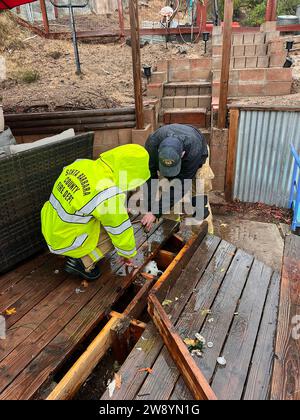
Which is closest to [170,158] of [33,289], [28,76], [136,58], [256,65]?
[33,289]

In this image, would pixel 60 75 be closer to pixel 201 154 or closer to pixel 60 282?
pixel 201 154

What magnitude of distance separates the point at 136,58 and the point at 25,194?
9.36ft

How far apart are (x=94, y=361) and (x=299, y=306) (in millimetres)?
1671

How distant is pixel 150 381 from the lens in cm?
224

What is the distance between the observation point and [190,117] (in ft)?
22.0

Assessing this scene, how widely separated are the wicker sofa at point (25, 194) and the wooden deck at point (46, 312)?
199 millimetres

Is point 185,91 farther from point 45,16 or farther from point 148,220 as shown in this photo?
point 45,16

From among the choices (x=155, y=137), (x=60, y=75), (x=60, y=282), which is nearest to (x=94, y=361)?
(x=60, y=282)

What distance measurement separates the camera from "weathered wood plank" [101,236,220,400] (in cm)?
220

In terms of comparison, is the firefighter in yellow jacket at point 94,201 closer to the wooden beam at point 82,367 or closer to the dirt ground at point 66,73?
the wooden beam at point 82,367

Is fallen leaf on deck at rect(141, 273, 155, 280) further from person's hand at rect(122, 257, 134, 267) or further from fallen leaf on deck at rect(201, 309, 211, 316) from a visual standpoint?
fallen leaf on deck at rect(201, 309, 211, 316)

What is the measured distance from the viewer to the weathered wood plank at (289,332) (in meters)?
1.93

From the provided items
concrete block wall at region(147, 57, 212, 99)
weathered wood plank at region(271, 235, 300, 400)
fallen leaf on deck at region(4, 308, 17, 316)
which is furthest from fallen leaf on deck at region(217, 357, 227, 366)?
concrete block wall at region(147, 57, 212, 99)

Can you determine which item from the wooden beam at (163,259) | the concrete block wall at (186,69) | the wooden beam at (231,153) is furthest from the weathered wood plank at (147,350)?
the concrete block wall at (186,69)
